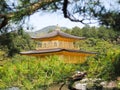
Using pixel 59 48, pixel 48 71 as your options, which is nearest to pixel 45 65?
pixel 48 71

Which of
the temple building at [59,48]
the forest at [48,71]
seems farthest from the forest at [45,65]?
the temple building at [59,48]

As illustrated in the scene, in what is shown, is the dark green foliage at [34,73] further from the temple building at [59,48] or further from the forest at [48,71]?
the temple building at [59,48]

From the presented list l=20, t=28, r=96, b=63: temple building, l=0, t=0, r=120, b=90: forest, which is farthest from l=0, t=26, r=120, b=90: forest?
l=20, t=28, r=96, b=63: temple building

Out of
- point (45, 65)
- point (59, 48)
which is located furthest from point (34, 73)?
point (59, 48)

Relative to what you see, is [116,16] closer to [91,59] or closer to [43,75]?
[91,59]

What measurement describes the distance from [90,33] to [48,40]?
22680mm

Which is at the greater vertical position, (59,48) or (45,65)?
(45,65)

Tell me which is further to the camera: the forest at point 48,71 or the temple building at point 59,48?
the temple building at point 59,48

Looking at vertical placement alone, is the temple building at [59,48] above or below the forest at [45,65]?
below

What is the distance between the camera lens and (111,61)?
1834 millimetres

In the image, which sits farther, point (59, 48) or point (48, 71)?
point (59, 48)

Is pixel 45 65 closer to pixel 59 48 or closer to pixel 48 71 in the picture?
pixel 48 71

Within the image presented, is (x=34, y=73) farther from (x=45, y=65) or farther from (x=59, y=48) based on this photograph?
(x=59, y=48)

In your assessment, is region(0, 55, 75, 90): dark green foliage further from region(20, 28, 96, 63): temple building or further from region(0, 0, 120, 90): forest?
region(20, 28, 96, 63): temple building
